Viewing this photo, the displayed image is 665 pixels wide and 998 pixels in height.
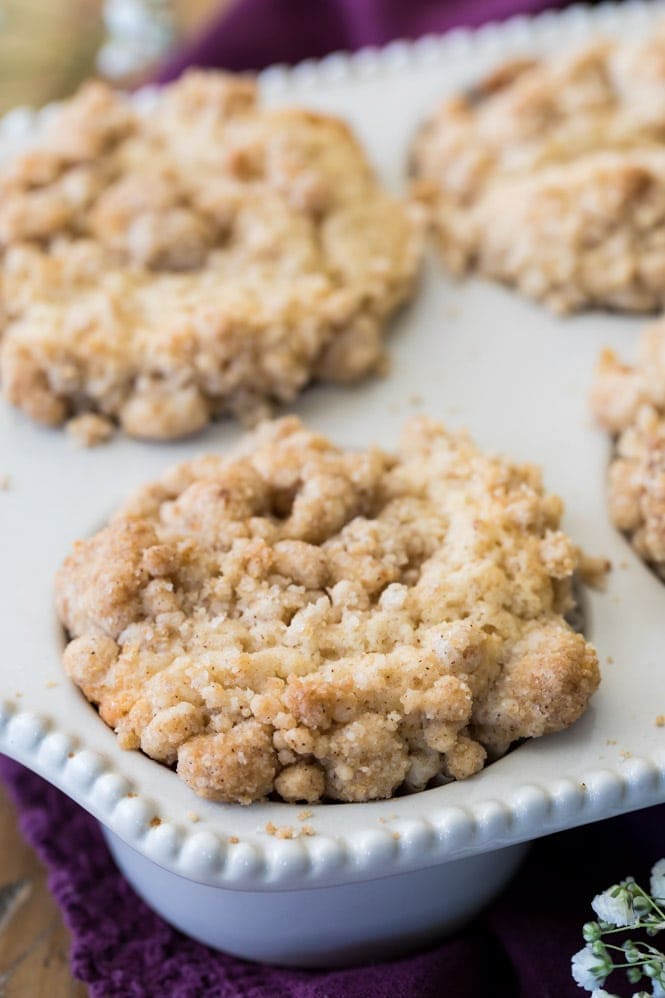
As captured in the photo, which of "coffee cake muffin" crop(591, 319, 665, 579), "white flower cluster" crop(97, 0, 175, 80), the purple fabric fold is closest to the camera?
"coffee cake muffin" crop(591, 319, 665, 579)

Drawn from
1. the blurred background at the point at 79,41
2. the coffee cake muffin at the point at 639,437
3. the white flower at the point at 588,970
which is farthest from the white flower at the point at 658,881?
the blurred background at the point at 79,41

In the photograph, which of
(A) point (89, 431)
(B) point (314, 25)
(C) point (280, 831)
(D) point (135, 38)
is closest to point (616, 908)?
(C) point (280, 831)

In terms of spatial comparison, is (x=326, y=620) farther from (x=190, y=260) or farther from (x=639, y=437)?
(x=190, y=260)

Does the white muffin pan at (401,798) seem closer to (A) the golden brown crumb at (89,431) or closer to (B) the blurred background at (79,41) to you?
(A) the golden brown crumb at (89,431)

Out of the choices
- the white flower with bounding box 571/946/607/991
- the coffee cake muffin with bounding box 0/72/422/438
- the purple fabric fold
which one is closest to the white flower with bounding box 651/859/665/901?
the white flower with bounding box 571/946/607/991

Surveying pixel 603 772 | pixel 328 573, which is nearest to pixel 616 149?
pixel 328 573

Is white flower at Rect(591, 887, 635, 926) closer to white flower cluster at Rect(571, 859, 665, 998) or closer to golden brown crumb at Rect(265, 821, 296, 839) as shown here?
white flower cluster at Rect(571, 859, 665, 998)
